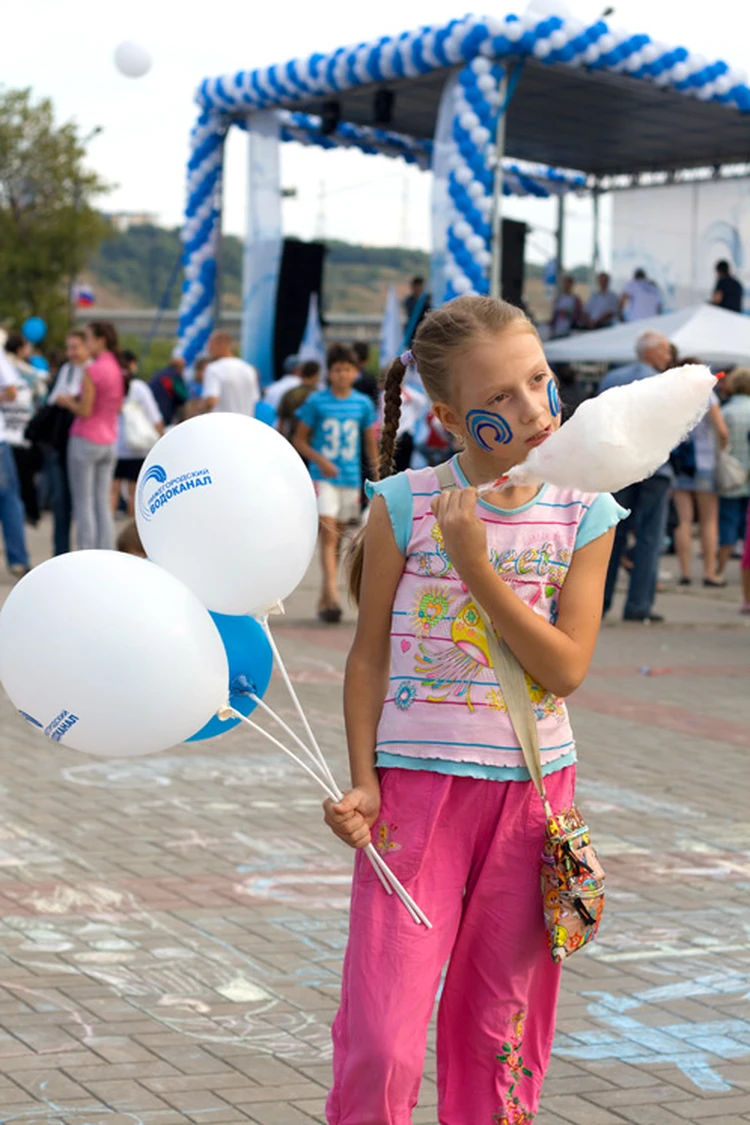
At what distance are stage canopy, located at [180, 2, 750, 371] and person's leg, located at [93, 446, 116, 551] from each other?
5.34m

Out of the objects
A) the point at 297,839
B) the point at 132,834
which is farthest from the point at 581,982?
the point at 132,834

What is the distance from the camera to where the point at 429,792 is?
2678 mm

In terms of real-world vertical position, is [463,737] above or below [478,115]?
below

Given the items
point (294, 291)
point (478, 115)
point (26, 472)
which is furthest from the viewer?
point (294, 291)

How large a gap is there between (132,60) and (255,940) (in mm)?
20654

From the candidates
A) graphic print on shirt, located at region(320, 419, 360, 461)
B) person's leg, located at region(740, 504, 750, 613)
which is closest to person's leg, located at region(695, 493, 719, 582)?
person's leg, located at region(740, 504, 750, 613)

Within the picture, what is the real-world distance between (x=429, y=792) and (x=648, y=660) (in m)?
Result: 8.22

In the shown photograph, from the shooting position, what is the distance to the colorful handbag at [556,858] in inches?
103

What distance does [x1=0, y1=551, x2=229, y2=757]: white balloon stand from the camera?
2623 mm

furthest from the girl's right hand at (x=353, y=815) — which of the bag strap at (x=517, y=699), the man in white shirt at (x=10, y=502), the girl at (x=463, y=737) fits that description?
the man in white shirt at (x=10, y=502)

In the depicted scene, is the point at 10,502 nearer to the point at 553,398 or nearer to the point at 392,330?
the point at 392,330

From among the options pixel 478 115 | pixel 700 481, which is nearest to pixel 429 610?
pixel 700 481

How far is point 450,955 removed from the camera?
2748 millimetres

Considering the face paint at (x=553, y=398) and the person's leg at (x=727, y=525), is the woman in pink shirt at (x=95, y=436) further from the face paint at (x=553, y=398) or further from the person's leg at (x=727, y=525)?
the face paint at (x=553, y=398)
